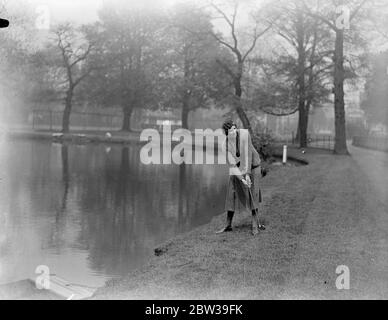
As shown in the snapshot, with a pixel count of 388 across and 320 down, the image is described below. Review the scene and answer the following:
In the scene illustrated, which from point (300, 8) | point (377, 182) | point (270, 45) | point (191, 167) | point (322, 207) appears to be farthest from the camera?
point (270, 45)

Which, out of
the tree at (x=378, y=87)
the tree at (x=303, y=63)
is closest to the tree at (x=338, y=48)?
the tree at (x=303, y=63)

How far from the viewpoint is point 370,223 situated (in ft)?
25.6

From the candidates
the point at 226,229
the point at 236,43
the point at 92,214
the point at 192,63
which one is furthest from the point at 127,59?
the point at 226,229

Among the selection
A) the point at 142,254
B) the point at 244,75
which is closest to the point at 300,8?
the point at 244,75

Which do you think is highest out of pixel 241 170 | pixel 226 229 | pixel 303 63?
pixel 303 63

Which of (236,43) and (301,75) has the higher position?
(236,43)

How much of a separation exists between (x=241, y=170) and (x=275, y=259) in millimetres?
1527

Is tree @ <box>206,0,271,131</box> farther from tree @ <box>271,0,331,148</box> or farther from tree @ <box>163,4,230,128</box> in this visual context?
tree @ <box>271,0,331,148</box>

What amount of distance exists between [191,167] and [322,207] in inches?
520

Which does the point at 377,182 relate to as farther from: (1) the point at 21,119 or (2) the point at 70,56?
(1) the point at 21,119

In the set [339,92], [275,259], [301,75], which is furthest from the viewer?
[301,75]

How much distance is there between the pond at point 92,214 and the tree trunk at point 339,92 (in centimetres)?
717

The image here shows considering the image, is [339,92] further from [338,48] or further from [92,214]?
[92,214]

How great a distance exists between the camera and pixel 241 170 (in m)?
6.98
